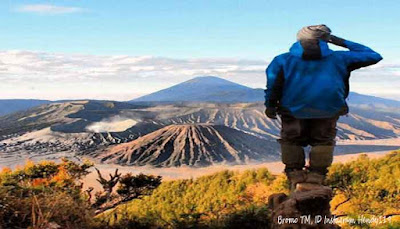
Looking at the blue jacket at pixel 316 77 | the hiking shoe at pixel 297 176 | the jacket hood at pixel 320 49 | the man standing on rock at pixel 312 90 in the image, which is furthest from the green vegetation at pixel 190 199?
the jacket hood at pixel 320 49

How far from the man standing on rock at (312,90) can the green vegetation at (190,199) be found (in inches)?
69.6

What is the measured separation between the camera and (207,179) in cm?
1248

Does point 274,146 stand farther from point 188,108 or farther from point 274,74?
point 274,74

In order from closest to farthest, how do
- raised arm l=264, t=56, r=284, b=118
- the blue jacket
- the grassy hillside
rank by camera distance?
the blue jacket, raised arm l=264, t=56, r=284, b=118, the grassy hillside

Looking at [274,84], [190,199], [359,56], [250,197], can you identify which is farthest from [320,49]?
[190,199]

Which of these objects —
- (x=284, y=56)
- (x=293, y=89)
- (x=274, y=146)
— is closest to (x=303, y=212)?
(x=293, y=89)

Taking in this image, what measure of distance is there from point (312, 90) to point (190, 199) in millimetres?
7733

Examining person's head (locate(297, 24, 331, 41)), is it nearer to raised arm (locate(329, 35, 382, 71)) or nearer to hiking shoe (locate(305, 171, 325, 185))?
raised arm (locate(329, 35, 382, 71))

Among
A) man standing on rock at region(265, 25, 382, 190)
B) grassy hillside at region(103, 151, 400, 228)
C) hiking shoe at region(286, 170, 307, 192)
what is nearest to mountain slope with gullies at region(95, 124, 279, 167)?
grassy hillside at region(103, 151, 400, 228)

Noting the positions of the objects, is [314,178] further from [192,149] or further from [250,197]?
[192,149]

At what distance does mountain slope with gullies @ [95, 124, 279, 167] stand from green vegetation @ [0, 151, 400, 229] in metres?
38.5

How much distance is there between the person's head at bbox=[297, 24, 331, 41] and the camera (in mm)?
3832

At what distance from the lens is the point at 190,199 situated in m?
11.0

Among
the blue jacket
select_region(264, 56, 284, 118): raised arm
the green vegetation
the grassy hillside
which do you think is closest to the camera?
the blue jacket
